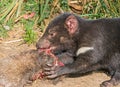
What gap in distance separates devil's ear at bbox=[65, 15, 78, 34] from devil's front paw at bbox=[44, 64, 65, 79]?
0.55 meters

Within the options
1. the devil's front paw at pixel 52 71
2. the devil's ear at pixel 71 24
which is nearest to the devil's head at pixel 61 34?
the devil's ear at pixel 71 24

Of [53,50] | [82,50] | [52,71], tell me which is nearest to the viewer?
[52,71]

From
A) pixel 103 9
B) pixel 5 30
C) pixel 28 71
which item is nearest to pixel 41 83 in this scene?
pixel 28 71

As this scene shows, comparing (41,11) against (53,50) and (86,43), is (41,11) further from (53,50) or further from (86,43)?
A: (86,43)

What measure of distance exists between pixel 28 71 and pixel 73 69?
559 mm

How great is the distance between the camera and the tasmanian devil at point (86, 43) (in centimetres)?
558

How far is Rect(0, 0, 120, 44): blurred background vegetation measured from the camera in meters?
7.15

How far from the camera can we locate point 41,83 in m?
5.62

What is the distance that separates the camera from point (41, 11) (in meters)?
7.14

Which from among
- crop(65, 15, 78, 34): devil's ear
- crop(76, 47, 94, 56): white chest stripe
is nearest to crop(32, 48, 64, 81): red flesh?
crop(76, 47, 94, 56): white chest stripe

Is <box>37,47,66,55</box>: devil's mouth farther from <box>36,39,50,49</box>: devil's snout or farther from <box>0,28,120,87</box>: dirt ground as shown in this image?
<box>0,28,120,87</box>: dirt ground

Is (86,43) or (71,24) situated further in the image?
(71,24)

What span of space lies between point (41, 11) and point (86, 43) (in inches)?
66.5

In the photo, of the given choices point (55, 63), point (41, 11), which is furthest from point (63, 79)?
point (41, 11)
